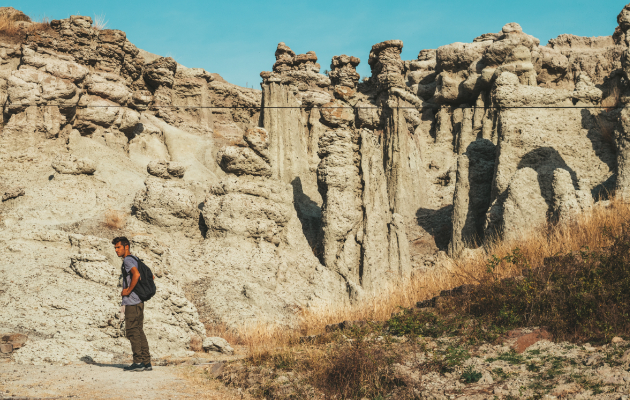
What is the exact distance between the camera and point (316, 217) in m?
23.0

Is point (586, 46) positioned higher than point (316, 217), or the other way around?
Result: point (586, 46)

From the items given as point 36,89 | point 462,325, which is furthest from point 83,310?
point 36,89

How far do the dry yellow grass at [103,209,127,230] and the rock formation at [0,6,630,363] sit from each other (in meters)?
0.08

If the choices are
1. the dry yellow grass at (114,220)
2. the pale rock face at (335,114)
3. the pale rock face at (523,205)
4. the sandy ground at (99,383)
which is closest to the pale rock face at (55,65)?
the dry yellow grass at (114,220)

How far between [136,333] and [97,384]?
115 cm

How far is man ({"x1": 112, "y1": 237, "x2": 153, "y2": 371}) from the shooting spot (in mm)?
7348

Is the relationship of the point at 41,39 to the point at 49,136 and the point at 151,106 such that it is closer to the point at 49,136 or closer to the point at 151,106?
the point at 49,136

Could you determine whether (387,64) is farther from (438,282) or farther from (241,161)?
(438,282)

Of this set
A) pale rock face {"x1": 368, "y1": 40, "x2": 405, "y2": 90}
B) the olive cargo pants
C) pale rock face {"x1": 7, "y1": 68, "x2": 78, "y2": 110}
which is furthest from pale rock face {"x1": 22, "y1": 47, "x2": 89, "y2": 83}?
the olive cargo pants

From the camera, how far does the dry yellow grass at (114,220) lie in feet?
53.7

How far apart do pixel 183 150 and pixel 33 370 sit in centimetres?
2353

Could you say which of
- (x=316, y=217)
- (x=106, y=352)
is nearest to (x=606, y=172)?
(x=316, y=217)

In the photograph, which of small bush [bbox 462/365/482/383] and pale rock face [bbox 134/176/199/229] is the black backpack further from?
pale rock face [bbox 134/176/199/229]

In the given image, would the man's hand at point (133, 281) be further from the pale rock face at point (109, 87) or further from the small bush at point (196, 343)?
the pale rock face at point (109, 87)
